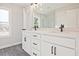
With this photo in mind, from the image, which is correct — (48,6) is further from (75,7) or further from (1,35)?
(1,35)

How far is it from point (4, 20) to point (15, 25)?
0.50 meters

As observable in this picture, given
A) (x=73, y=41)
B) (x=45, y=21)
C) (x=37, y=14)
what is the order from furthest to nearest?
1. (x=37, y=14)
2. (x=45, y=21)
3. (x=73, y=41)

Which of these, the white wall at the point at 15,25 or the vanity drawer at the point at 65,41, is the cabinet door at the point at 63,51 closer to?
the vanity drawer at the point at 65,41

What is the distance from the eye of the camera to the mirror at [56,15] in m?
2.46

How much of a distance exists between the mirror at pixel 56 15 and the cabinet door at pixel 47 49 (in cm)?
73

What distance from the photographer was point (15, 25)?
445 centimetres

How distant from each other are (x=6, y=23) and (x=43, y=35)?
2.35m

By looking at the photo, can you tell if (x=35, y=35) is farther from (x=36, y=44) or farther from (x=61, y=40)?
(x=61, y=40)

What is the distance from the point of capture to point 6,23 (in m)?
4.22

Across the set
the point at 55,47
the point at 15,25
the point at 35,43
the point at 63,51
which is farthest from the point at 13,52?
the point at 63,51

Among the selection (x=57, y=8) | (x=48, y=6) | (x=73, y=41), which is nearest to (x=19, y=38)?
(x=48, y=6)

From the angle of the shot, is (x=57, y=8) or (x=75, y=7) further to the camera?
(x=57, y=8)

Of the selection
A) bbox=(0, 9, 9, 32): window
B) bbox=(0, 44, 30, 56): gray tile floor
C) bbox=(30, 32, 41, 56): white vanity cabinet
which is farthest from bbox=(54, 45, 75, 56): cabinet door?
bbox=(0, 9, 9, 32): window

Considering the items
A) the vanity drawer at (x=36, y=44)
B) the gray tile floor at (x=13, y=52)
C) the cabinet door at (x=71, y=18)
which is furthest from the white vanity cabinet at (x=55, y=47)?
the gray tile floor at (x=13, y=52)
